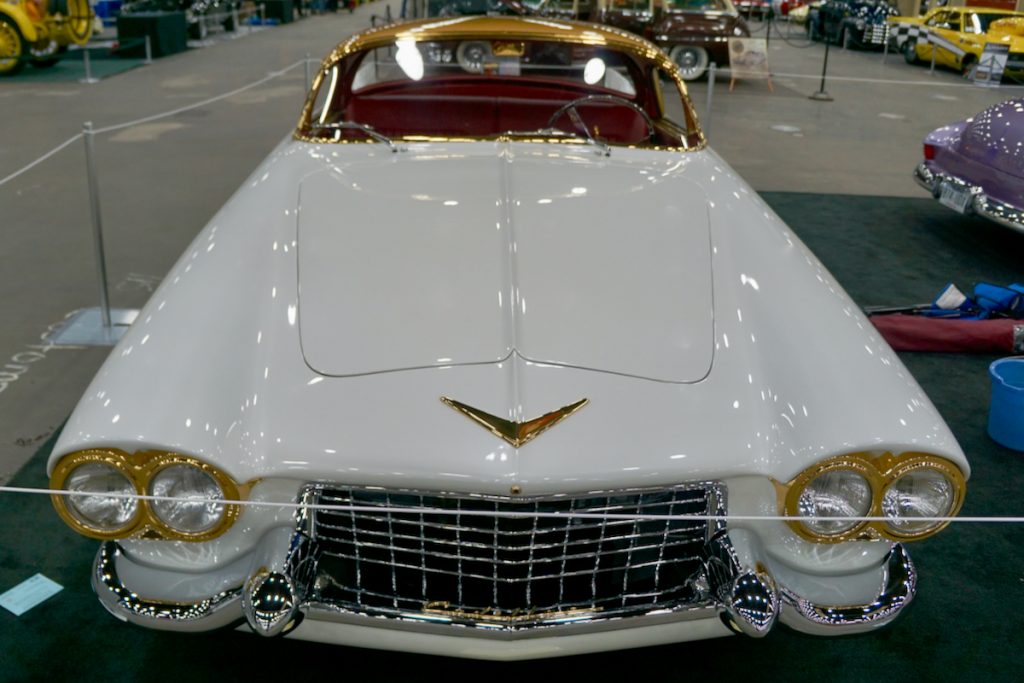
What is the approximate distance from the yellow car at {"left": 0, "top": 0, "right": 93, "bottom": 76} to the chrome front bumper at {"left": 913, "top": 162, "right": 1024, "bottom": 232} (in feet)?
32.4

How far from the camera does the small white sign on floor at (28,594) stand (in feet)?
7.79

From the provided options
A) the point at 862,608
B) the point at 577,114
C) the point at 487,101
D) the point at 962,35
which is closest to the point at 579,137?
the point at 577,114

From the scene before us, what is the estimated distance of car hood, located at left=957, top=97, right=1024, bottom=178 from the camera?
5137mm

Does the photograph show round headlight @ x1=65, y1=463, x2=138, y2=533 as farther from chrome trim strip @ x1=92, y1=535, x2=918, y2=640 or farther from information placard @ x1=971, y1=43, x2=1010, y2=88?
information placard @ x1=971, y1=43, x2=1010, y2=88

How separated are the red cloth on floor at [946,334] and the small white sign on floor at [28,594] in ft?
11.0

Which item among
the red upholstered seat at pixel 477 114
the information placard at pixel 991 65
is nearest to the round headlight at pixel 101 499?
the red upholstered seat at pixel 477 114

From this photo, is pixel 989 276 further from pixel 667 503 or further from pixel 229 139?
pixel 229 139

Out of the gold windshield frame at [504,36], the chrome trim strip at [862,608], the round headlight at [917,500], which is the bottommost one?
the chrome trim strip at [862,608]

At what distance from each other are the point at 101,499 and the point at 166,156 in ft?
19.5

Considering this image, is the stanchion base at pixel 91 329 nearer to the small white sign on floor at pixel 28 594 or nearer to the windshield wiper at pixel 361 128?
the windshield wiper at pixel 361 128

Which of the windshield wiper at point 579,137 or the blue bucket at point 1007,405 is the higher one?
the windshield wiper at point 579,137

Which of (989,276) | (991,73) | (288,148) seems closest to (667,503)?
(288,148)

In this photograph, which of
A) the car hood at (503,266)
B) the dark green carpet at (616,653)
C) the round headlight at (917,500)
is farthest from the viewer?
the dark green carpet at (616,653)

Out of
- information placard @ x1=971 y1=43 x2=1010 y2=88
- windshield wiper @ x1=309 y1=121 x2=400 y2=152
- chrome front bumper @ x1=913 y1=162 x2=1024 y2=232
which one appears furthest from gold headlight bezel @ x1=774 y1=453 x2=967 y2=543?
information placard @ x1=971 y1=43 x2=1010 y2=88
